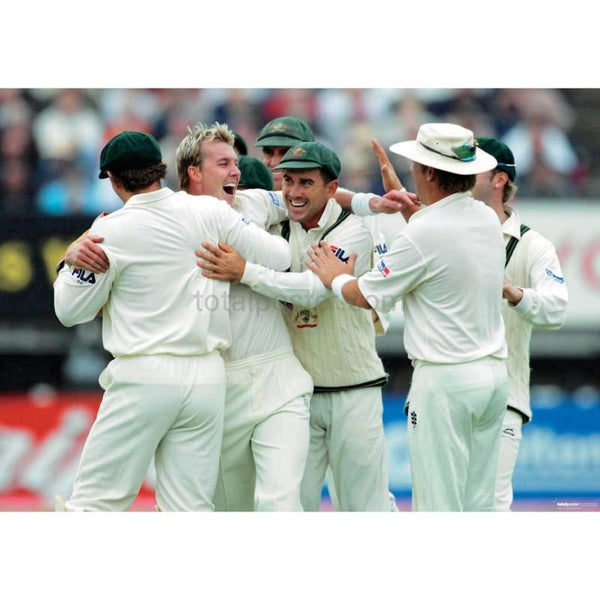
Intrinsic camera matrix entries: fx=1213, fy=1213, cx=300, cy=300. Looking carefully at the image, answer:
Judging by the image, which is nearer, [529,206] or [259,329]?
[259,329]

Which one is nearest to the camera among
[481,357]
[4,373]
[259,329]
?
[481,357]

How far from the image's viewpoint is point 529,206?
33.7 ft

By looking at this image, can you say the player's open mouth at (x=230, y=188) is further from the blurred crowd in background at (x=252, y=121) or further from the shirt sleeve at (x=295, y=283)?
the blurred crowd in background at (x=252, y=121)

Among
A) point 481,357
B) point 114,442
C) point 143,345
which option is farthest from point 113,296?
point 481,357

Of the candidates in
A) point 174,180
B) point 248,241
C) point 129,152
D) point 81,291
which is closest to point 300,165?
point 248,241

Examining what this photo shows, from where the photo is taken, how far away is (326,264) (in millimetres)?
5746

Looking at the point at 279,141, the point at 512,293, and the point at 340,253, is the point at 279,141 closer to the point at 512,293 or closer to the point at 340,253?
the point at 340,253

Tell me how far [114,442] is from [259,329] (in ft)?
2.89

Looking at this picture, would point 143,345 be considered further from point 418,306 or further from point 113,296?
point 418,306

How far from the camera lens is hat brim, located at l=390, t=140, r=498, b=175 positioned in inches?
211

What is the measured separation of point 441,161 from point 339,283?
2.41ft

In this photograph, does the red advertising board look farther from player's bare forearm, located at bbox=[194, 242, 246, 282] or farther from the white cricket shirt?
player's bare forearm, located at bbox=[194, 242, 246, 282]

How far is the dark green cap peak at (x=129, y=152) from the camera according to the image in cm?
542

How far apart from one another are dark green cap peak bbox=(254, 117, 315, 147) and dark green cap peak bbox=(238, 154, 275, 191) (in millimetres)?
184
